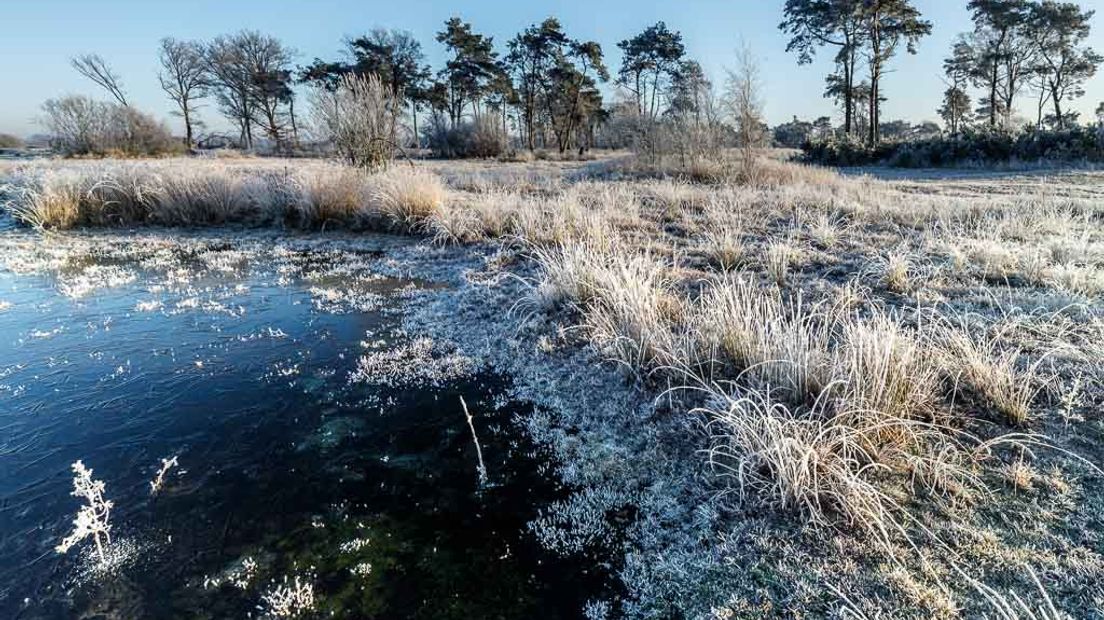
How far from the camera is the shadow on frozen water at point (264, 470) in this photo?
67.7 inches

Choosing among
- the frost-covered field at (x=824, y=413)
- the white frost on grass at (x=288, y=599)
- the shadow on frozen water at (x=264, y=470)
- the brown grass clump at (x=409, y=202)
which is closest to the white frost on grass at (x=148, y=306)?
the shadow on frozen water at (x=264, y=470)

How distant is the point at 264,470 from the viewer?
2.36m

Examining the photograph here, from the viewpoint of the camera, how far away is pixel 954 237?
5.14 metres

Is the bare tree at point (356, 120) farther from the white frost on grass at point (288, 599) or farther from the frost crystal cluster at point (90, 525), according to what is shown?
the white frost on grass at point (288, 599)

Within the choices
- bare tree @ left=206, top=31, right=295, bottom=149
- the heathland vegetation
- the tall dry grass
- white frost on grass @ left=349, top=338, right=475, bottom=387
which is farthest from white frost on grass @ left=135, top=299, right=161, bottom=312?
bare tree @ left=206, top=31, right=295, bottom=149

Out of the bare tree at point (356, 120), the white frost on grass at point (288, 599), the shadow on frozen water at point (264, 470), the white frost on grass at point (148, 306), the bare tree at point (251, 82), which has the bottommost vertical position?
the white frost on grass at point (288, 599)

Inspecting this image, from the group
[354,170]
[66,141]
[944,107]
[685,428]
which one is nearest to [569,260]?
[685,428]

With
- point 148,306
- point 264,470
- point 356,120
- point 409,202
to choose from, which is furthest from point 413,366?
point 356,120

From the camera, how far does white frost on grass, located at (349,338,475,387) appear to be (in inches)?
130

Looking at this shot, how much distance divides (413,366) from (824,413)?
247 centimetres

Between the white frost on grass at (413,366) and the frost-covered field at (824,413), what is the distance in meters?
0.07

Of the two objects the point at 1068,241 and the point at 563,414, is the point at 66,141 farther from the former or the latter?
the point at 1068,241

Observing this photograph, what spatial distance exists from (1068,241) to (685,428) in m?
4.46

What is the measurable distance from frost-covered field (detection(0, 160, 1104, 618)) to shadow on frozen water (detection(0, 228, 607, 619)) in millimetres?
240
